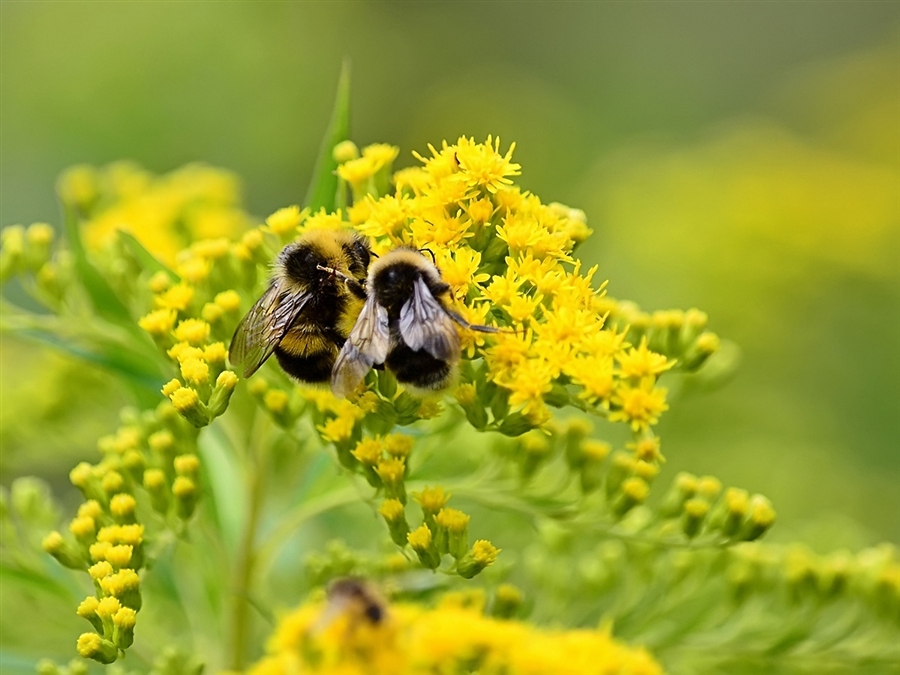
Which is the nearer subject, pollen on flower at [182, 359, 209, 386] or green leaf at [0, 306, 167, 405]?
pollen on flower at [182, 359, 209, 386]

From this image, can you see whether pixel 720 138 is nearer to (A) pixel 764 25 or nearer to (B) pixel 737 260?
(B) pixel 737 260

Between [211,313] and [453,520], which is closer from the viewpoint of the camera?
[453,520]

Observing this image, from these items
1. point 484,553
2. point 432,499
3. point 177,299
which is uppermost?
point 177,299

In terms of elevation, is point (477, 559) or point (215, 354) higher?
point (215, 354)

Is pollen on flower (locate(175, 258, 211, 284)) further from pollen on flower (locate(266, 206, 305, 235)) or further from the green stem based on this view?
the green stem

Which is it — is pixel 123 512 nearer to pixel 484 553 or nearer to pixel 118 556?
pixel 118 556

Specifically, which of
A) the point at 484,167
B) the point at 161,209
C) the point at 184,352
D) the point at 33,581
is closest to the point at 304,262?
the point at 184,352

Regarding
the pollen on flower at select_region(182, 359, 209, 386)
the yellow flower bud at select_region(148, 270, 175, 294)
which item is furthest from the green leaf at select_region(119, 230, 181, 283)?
the pollen on flower at select_region(182, 359, 209, 386)
